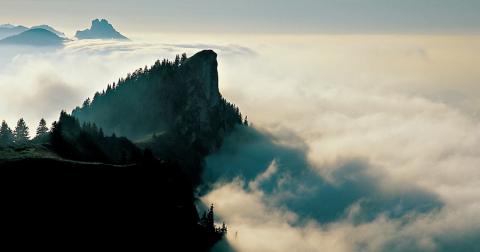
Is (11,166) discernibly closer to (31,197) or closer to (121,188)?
(31,197)

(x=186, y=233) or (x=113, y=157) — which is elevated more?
(x=113, y=157)

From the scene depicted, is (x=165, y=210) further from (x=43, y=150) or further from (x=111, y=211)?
(x=43, y=150)

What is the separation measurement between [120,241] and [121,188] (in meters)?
15.4

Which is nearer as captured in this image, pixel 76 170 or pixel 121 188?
pixel 76 170

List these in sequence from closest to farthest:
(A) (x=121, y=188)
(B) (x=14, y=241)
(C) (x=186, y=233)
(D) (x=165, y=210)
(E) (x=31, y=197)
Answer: (B) (x=14, y=241), (E) (x=31, y=197), (A) (x=121, y=188), (D) (x=165, y=210), (C) (x=186, y=233)

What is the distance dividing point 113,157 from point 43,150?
56180mm

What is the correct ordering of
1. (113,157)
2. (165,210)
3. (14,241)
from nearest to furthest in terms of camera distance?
1. (14,241)
2. (165,210)
3. (113,157)

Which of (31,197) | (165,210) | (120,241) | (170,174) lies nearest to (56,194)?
(31,197)

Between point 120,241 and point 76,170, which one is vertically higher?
point 76,170

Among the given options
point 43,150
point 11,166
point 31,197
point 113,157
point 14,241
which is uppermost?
point 113,157

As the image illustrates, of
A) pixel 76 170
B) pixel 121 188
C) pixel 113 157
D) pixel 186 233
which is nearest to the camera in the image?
pixel 76 170

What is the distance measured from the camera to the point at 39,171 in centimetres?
11688

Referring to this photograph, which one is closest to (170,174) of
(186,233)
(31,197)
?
(186,233)

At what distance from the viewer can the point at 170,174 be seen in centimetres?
18000
